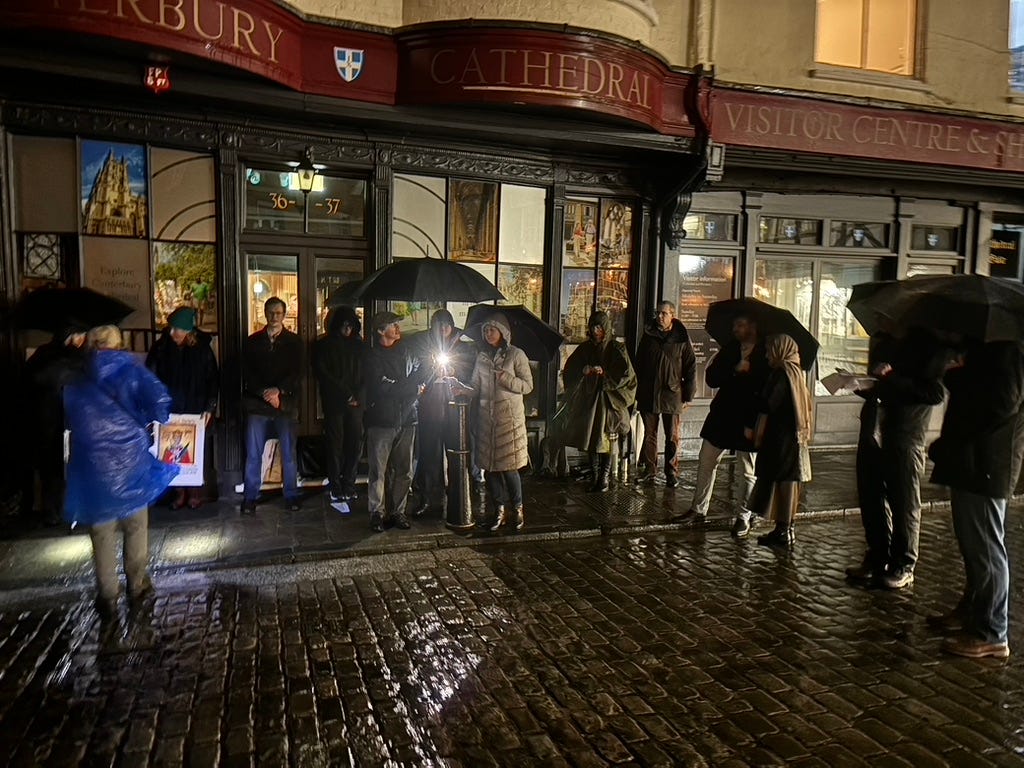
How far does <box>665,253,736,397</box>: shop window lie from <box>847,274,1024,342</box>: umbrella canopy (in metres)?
5.23

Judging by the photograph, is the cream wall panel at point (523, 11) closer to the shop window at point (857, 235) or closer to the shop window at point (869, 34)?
the shop window at point (869, 34)

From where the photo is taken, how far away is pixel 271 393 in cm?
744

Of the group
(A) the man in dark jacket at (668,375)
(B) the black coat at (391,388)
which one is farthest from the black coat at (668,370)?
(B) the black coat at (391,388)

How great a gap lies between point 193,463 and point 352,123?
4220 mm

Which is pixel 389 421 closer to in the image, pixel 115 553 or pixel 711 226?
pixel 115 553

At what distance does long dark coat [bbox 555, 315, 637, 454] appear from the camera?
343 inches

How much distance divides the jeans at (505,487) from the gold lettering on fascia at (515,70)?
423cm

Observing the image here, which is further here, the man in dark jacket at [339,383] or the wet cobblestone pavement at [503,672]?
the man in dark jacket at [339,383]

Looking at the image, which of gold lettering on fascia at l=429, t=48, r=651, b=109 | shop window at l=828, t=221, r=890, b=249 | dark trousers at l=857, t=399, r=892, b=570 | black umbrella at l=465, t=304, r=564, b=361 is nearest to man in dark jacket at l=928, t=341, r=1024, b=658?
dark trousers at l=857, t=399, r=892, b=570

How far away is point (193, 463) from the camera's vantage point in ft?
24.4

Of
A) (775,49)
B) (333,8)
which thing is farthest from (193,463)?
(775,49)

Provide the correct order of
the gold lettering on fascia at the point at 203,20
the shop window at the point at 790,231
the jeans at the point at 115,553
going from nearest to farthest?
the jeans at the point at 115,553 < the gold lettering on fascia at the point at 203,20 < the shop window at the point at 790,231

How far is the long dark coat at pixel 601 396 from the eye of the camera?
8.70 m

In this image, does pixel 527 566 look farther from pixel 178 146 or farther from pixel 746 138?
pixel 746 138
